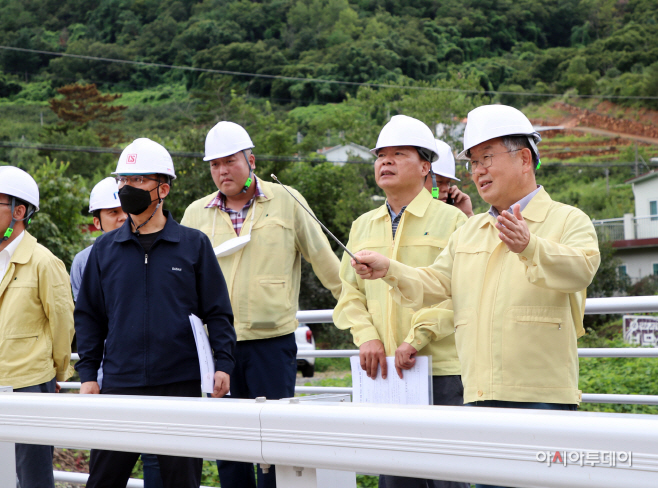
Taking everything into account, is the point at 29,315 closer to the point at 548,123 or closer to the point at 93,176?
the point at 93,176

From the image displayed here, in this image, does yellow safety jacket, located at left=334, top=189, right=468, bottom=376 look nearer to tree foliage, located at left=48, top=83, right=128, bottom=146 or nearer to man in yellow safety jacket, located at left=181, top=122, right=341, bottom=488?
man in yellow safety jacket, located at left=181, top=122, right=341, bottom=488

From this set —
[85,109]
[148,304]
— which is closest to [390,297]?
[148,304]

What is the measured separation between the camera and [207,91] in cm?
5362

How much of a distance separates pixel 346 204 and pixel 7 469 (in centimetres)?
3297

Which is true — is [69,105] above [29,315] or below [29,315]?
above

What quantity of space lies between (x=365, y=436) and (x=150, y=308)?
6.57 feet

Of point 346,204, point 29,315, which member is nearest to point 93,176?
point 346,204

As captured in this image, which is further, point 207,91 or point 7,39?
point 7,39

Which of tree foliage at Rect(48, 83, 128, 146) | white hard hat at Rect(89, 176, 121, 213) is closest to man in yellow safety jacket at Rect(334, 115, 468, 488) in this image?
white hard hat at Rect(89, 176, 121, 213)

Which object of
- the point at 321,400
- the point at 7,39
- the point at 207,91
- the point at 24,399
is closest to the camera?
the point at 321,400

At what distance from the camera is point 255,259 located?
14.2ft

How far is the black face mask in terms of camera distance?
11.8 feet

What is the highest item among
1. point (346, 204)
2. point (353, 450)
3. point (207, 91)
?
point (207, 91)

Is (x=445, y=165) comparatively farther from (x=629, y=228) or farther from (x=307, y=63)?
(x=307, y=63)
